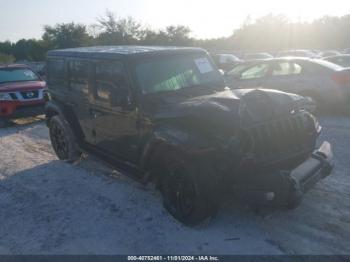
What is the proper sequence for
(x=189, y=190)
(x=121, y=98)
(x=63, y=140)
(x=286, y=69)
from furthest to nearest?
(x=286, y=69), (x=63, y=140), (x=121, y=98), (x=189, y=190)

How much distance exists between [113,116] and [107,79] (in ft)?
1.66

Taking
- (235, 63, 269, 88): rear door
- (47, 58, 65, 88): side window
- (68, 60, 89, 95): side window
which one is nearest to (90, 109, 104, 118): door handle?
(68, 60, 89, 95): side window

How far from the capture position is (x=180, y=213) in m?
4.38

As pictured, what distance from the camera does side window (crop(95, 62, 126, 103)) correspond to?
498 centimetres

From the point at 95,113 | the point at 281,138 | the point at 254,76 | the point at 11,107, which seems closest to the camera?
the point at 281,138

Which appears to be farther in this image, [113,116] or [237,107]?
[113,116]

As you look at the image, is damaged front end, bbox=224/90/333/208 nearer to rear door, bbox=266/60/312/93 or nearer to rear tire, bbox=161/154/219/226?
rear tire, bbox=161/154/219/226

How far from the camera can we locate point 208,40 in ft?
172

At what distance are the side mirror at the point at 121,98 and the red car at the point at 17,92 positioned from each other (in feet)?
19.3

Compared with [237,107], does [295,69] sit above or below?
below

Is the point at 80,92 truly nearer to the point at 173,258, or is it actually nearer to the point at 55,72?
the point at 55,72

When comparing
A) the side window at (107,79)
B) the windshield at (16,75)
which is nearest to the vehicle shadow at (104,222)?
the side window at (107,79)

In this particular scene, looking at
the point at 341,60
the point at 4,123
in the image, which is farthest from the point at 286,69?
the point at 4,123

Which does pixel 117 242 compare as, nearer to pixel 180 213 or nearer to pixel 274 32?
pixel 180 213
